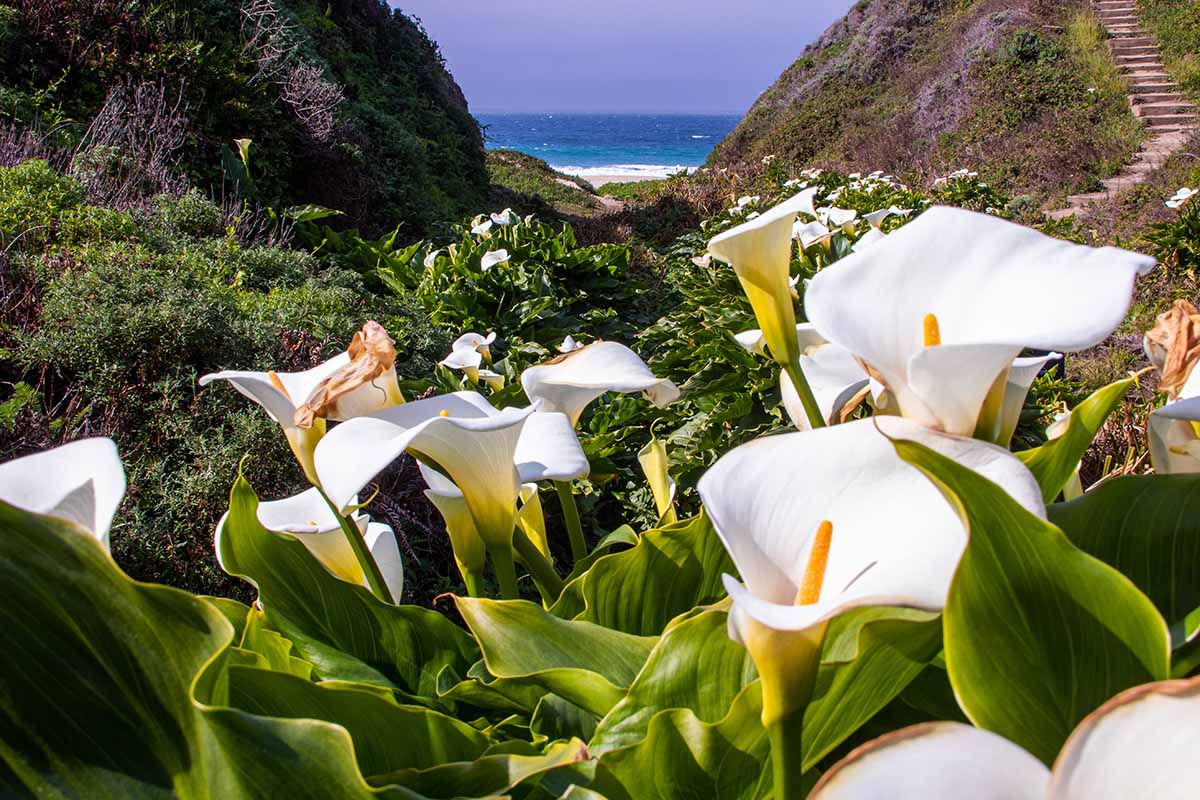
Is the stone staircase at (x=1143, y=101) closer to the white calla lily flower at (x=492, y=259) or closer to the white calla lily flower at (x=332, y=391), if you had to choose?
the white calla lily flower at (x=492, y=259)

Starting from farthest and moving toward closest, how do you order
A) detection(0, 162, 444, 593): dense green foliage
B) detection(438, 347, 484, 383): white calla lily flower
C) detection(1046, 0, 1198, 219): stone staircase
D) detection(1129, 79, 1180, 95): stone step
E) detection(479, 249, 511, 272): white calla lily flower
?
1. detection(1129, 79, 1180, 95): stone step
2. detection(1046, 0, 1198, 219): stone staircase
3. detection(479, 249, 511, 272): white calla lily flower
4. detection(0, 162, 444, 593): dense green foliage
5. detection(438, 347, 484, 383): white calla lily flower

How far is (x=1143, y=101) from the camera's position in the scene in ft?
38.1

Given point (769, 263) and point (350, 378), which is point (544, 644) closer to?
point (350, 378)

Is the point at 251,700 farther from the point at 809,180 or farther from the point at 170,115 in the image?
the point at 809,180

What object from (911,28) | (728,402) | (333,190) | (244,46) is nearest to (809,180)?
(333,190)

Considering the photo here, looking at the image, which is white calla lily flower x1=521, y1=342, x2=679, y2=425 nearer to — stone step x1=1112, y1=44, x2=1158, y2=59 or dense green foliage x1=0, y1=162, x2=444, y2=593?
dense green foliage x1=0, y1=162, x2=444, y2=593

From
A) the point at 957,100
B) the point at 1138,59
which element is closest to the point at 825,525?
the point at 957,100

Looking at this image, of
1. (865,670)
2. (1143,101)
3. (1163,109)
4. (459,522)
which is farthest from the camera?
(1143,101)

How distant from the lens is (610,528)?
3.30 metres

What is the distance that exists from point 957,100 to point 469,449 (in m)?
16.0

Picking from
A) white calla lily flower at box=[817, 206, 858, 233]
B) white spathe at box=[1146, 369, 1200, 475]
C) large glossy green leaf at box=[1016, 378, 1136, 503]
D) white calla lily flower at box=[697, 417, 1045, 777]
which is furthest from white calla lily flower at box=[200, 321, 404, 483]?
white calla lily flower at box=[817, 206, 858, 233]

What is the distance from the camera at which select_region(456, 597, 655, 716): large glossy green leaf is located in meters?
0.77

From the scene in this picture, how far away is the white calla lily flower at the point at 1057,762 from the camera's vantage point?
0.33 m

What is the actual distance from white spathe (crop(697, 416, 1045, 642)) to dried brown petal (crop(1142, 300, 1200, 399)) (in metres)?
0.35
